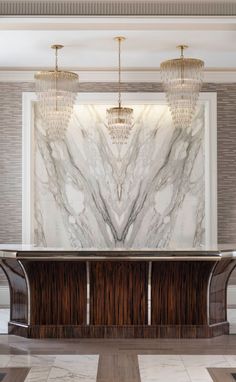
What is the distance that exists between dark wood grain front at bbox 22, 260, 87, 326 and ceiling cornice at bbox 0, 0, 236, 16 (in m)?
2.39

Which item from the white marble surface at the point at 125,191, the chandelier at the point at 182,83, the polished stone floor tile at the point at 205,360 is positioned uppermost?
the chandelier at the point at 182,83

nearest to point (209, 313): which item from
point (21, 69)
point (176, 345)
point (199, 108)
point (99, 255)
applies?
point (176, 345)

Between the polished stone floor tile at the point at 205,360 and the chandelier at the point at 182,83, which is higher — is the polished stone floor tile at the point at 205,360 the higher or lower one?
the lower one

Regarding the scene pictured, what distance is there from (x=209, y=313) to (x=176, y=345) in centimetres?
52

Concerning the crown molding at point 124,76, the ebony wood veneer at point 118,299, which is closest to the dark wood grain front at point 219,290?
the ebony wood veneer at point 118,299

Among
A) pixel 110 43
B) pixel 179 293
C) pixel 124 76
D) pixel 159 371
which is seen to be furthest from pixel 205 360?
pixel 124 76

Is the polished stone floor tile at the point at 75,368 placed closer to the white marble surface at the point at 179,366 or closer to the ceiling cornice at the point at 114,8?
the white marble surface at the point at 179,366

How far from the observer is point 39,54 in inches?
310

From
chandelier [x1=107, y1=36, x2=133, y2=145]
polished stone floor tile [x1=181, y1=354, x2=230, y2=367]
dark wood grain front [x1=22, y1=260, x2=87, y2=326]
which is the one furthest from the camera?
chandelier [x1=107, y1=36, x2=133, y2=145]

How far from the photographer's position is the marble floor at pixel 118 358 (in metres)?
4.79

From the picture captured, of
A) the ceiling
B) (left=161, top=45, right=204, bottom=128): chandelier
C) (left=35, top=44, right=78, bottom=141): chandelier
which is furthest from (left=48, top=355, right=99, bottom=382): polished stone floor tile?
the ceiling

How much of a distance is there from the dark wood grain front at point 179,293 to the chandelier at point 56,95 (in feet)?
6.84

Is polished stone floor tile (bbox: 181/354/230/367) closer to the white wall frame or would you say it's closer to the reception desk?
the reception desk

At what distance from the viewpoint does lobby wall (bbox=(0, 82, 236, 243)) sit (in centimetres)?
857
